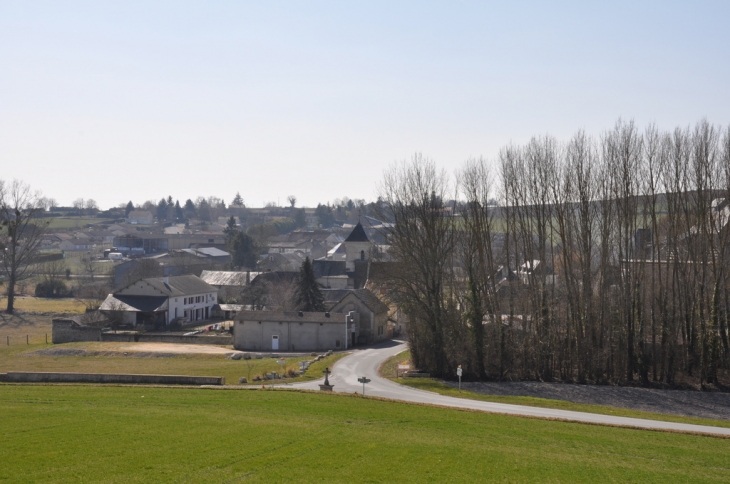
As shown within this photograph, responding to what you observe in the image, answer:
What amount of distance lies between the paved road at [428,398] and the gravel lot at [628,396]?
3.97 meters

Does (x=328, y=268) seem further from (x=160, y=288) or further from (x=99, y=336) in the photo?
(x=99, y=336)

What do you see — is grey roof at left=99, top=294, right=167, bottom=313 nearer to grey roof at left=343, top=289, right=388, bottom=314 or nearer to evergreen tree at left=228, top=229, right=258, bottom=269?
grey roof at left=343, top=289, right=388, bottom=314

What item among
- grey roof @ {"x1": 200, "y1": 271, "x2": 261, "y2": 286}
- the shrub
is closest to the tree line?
grey roof @ {"x1": 200, "y1": 271, "x2": 261, "y2": 286}

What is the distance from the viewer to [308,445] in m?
19.7

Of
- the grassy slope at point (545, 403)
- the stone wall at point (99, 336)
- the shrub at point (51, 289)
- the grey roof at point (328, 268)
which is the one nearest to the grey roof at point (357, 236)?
the grey roof at point (328, 268)

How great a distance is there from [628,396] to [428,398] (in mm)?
10943

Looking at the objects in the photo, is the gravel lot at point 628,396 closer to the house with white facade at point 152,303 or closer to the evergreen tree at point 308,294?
the evergreen tree at point 308,294

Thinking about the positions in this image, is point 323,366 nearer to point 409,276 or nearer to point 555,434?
point 409,276

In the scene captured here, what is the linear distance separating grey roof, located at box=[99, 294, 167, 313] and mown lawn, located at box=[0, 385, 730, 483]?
131 feet

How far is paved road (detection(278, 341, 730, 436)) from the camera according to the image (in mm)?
27641

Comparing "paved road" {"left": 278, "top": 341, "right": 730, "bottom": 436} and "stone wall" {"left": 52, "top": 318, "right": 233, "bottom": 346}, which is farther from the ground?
"stone wall" {"left": 52, "top": 318, "right": 233, "bottom": 346}

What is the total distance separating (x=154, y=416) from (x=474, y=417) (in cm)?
1183

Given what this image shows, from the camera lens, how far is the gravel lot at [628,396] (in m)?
33.4

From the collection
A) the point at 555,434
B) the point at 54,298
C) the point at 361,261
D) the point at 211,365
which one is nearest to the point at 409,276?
the point at 211,365
